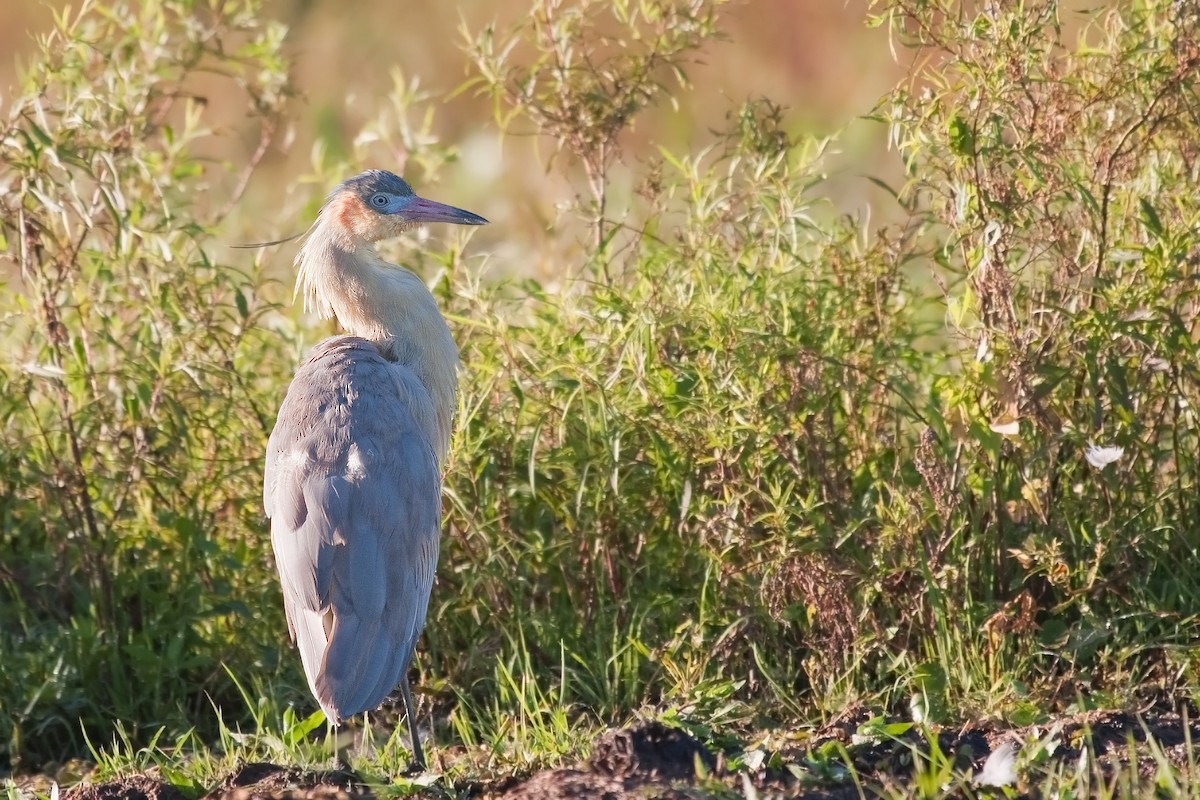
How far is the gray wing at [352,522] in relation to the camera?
404 cm

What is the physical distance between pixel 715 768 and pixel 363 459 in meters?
1.40

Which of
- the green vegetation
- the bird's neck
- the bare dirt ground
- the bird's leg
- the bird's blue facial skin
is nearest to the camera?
the bare dirt ground

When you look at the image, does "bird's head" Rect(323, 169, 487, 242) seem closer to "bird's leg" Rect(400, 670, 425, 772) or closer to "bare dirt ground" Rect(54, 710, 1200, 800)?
"bird's leg" Rect(400, 670, 425, 772)

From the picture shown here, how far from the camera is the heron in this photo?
4.10m

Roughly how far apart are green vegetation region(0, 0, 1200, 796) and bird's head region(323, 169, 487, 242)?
19 centimetres

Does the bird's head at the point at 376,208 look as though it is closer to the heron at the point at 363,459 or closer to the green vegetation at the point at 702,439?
the heron at the point at 363,459

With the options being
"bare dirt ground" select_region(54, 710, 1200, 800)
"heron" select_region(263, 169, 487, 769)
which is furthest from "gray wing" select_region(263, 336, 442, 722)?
"bare dirt ground" select_region(54, 710, 1200, 800)

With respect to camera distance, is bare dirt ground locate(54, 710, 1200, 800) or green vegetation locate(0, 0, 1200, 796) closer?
bare dirt ground locate(54, 710, 1200, 800)

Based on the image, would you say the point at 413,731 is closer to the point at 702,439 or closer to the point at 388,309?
the point at 702,439

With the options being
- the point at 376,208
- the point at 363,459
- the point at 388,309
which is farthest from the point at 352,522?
the point at 376,208

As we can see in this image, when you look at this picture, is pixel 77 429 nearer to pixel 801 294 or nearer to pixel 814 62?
pixel 801 294

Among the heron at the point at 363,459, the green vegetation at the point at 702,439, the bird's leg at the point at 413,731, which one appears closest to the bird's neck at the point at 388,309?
the heron at the point at 363,459

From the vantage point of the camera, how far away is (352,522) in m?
4.22

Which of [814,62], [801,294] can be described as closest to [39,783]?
[801,294]
